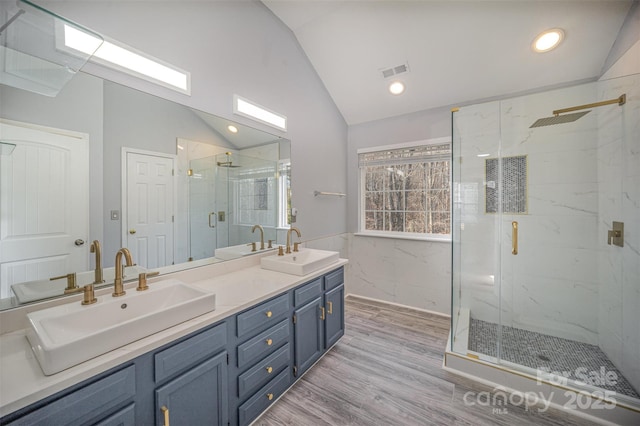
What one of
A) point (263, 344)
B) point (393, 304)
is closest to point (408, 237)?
point (393, 304)

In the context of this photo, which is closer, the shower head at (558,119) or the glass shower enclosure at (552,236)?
the glass shower enclosure at (552,236)

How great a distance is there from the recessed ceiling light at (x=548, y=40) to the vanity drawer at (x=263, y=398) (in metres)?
3.30

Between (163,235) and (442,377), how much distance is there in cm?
228

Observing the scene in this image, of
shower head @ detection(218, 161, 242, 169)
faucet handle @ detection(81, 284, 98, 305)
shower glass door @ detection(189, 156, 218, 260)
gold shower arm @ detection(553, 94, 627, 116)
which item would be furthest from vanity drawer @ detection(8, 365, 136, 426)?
gold shower arm @ detection(553, 94, 627, 116)

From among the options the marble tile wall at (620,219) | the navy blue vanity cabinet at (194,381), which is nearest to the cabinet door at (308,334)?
the navy blue vanity cabinet at (194,381)

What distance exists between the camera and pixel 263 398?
151cm

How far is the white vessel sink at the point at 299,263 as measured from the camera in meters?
1.89

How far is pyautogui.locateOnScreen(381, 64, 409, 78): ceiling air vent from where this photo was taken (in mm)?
2601

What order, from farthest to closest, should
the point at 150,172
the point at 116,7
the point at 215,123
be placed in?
1. the point at 215,123
2. the point at 150,172
3. the point at 116,7

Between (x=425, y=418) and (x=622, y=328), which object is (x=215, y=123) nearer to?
(x=425, y=418)

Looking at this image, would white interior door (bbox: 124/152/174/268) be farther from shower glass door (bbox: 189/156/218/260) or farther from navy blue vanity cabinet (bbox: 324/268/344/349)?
navy blue vanity cabinet (bbox: 324/268/344/349)

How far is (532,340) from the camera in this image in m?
2.29

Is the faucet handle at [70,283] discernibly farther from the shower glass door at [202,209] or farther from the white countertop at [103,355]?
the shower glass door at [202,209]

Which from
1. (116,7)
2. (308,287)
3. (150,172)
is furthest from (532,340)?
(116,7)
